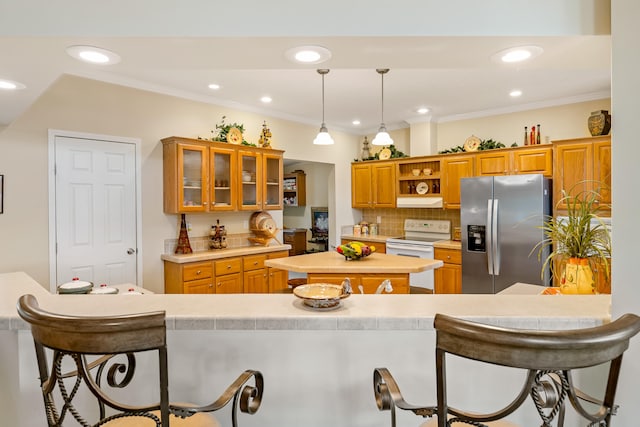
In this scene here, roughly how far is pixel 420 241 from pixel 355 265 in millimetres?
2472

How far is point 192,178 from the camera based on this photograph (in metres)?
4.24

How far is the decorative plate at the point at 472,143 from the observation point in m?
5.22

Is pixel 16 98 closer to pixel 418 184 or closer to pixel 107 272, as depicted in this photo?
pixel 107 272

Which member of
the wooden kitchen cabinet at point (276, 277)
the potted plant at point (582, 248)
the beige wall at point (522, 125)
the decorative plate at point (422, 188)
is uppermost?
the beige wall at point (522, 125)

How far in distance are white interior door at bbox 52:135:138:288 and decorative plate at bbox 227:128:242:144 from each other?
110 centimetres

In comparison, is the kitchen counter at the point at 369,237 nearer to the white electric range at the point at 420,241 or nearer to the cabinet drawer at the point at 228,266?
the white electric range at the point at 420,241

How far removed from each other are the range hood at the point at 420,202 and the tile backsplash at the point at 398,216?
0.36 m

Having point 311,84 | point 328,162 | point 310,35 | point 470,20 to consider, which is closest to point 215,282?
point 311,84

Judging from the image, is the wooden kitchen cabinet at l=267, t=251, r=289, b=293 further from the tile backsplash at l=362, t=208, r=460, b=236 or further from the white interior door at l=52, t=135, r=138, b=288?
the tile backsplash at l=362, t=208, r=460, b=236

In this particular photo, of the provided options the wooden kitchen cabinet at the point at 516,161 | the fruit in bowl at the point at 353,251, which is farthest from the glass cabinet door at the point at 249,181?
the wooden kitchen cabinet at the point at 516,161

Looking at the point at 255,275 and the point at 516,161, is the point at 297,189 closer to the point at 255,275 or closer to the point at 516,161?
the point at 255,275

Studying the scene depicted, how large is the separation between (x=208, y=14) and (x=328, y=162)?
4.87 m

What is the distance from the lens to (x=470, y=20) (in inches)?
55.3

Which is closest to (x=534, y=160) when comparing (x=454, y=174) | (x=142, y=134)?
(x=454, y=174)
